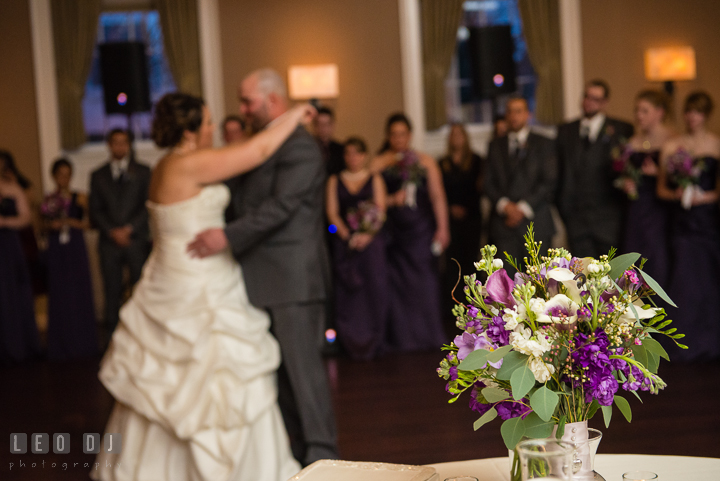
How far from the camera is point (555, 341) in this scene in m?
1.13

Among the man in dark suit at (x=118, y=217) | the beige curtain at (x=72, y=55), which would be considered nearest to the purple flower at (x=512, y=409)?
the man in dark suit at (x=118, y=217)

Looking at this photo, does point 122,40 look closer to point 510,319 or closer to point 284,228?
point 284,228

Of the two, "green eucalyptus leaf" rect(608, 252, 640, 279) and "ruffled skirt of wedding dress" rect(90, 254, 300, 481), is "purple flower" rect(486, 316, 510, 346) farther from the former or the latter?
"ruffled skirt of wedding dress" rect(90, 254, 300, 481)

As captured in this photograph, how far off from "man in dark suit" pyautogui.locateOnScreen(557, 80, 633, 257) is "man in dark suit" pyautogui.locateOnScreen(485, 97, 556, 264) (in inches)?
5.6

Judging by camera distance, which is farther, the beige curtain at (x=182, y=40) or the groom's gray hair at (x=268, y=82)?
the beige curtain at (x=182, y=40)

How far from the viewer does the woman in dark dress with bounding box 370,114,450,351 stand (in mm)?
5703

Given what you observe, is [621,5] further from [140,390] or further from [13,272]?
[140,390]

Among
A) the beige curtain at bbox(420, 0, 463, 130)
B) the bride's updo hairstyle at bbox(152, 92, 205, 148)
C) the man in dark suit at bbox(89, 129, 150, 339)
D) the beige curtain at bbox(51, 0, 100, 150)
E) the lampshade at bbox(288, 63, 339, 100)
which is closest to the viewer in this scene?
the bride's updo hairstyle at bbox(152, 92, 205, 148)

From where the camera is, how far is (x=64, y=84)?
771 cm

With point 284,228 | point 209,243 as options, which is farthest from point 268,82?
point 209,243

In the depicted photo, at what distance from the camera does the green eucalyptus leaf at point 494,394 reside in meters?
1.18

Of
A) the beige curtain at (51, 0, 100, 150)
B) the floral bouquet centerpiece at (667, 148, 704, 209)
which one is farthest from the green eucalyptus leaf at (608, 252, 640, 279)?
the beige curtain at (51, 0, 100, 150)

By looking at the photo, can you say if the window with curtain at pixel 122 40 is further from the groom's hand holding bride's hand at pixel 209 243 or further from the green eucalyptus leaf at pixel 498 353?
the green eucalyptus leaf at pixel 498 353

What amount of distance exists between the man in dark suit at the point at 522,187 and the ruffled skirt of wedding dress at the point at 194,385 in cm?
272
